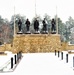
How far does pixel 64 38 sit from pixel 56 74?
233ft

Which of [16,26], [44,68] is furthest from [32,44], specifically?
[16,26]

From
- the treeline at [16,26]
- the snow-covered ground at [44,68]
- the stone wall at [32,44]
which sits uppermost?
the treeline at [16,26]

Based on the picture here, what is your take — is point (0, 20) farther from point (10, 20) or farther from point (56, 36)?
point (56, 36)

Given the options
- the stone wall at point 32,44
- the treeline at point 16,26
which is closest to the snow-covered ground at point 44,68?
the stone wall at point 32,44

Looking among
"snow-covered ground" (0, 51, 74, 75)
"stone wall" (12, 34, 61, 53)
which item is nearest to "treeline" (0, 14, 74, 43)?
"stone wall" (12, 34, 61, 53)

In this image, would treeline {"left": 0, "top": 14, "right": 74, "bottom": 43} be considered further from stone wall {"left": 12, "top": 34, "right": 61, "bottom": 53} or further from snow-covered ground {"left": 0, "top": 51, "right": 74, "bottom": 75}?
snow-covered ground {"left": 0, "top": 51, "right": 74, "bottom": 75}

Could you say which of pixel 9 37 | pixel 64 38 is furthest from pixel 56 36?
pixel 64 38

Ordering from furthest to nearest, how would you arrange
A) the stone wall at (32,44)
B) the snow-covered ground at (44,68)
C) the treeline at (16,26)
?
the treeline at (16,26)
the stone wall at (32,44)
the snow-covered ground at (44,68)

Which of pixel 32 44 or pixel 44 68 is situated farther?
pixel 32 44

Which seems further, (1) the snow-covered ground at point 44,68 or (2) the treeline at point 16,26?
(2) the treeline at point 16,26

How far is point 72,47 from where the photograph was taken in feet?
162

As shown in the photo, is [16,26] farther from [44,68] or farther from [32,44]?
[44,68]

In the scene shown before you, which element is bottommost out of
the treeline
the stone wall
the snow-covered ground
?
the snow-covered ground

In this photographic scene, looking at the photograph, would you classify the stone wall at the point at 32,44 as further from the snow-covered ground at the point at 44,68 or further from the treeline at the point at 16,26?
the treeline at the point at 16,26
